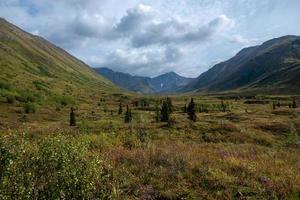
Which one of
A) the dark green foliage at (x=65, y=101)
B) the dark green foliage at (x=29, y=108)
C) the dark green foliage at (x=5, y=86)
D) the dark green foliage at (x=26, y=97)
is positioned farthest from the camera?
the dark green foliage at (x=65, y=101)

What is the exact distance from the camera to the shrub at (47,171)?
8.99 m

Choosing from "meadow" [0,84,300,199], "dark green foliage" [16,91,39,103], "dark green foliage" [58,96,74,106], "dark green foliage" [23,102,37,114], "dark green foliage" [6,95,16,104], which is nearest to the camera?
"meadow" [0,84,300,199]

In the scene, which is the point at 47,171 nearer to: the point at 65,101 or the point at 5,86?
the point at 5,86

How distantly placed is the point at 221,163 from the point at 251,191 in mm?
3199

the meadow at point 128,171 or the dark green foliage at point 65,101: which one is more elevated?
the meadow at point 128,171

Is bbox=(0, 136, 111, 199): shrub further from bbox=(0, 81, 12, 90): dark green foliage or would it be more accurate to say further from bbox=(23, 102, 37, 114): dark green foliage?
bbox=(0, 81, 12, 90): dark green foliage

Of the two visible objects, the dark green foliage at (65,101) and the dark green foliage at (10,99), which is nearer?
the dark green foliage at (10,99)

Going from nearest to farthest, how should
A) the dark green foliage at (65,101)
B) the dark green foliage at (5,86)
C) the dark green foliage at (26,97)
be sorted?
the dark green foliage at (26,97) < the dark green foliage at (5,86) < the dark green foliage at (65,101)

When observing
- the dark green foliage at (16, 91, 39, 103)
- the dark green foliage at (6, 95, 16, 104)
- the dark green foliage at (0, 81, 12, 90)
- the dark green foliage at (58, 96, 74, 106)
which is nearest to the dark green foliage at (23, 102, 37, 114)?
the dark green foliage at (6, 95, 16, 104)

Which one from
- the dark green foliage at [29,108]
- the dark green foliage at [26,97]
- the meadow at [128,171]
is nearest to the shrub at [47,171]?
the meadow at [128,171]

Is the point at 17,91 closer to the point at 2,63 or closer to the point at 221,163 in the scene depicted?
the point at 2,63

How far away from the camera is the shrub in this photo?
899 centimetres

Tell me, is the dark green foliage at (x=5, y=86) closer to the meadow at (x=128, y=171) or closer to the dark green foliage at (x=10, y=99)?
the dark green foliage at (x=10, y=99)

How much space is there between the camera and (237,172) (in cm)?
1430
